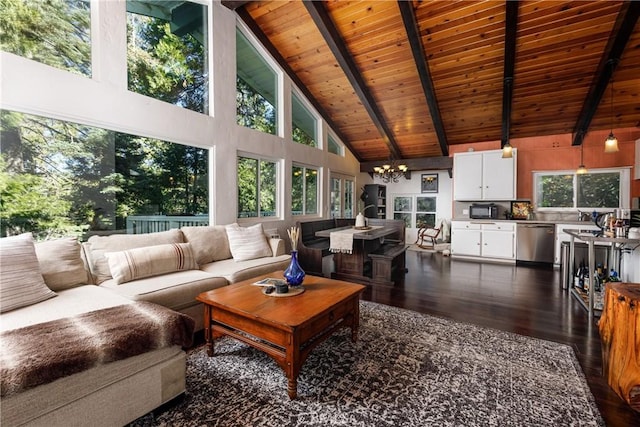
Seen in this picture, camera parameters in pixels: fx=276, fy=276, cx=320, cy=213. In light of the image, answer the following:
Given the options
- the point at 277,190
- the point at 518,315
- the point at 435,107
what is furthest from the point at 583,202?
the point at 277,190

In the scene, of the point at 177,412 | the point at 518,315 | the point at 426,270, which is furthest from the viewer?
the point at 426,270

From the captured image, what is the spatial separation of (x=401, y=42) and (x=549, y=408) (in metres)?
4.69

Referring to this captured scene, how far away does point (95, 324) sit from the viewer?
153 cm

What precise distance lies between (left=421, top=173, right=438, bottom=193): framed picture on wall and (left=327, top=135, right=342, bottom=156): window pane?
2.85 m

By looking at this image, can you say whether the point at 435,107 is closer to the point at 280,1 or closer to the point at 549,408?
the point at 280,1

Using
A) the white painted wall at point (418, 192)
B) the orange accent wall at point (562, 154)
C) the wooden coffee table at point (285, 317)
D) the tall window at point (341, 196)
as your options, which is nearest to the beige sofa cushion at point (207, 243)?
the wooden coffee table at point (285, 317)

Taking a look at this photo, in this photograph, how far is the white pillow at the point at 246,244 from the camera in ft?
11.4

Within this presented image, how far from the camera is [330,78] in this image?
5.38 meters

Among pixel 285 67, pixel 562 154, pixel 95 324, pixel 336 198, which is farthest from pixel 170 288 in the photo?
pixel 562 154

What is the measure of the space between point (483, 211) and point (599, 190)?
209 cm

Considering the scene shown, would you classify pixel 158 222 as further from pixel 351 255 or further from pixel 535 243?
pixel 535 243

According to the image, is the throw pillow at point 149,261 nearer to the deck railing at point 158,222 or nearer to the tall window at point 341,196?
the deck railing at point 158,222

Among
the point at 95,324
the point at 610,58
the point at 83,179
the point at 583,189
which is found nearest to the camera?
the point at 95,324

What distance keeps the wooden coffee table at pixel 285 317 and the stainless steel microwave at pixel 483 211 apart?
16.4 ft
